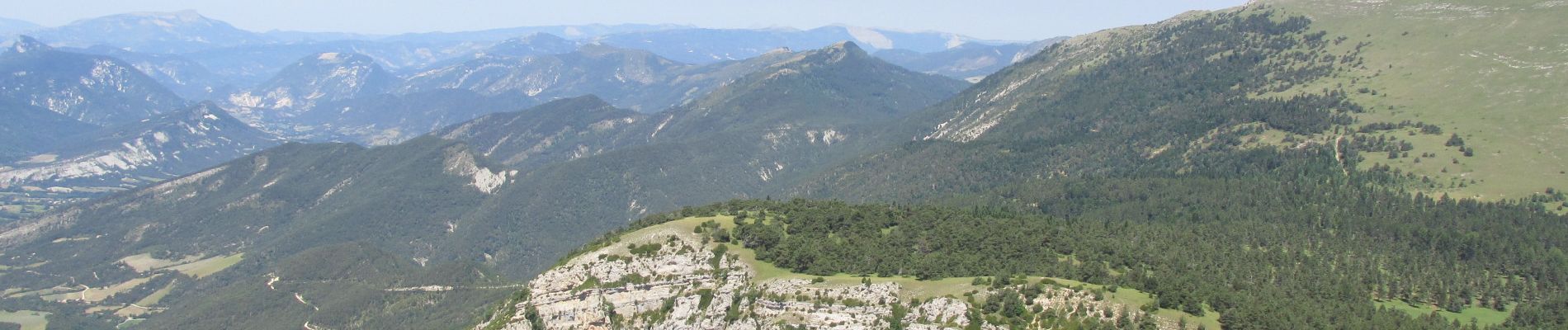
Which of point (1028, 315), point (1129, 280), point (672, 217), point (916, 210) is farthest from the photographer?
point (916, 210)

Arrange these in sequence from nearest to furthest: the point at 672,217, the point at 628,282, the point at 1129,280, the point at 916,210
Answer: the point at 1129,280, the point at 628,282, the point at 672,217, the point at 916,210

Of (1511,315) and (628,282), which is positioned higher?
(628,282)

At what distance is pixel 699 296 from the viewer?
135m

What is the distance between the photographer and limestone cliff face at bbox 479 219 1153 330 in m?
119

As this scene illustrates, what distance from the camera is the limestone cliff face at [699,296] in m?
119

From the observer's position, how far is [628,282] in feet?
454

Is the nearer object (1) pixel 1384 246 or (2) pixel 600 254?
(2) pixel 600 254

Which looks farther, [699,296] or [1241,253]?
[1241,253]

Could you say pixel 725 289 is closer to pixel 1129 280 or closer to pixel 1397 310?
pixel 1129 280

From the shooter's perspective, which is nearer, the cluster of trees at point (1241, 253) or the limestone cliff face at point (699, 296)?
the limestone cliff face at point (699, 296)

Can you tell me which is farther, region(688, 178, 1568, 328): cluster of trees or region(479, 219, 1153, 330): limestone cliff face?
region(688, 178, 1568, 328): cluster of trees

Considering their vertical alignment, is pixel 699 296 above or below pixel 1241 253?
above

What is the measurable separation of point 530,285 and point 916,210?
2719 inches

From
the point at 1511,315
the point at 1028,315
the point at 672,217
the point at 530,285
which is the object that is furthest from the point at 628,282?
the point at 1511,315
